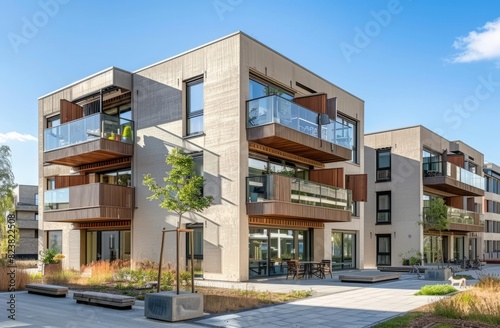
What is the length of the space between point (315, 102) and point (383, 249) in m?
16.8

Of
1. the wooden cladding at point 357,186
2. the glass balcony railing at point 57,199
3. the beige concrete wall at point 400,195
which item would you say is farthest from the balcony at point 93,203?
the beige concrete wall at point 400,195

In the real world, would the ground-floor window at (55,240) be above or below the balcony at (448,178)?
below

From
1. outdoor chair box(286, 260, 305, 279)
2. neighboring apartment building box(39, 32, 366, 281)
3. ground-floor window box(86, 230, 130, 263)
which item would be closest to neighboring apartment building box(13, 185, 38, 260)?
neighboring apartment building box(39, 32, 366, 281)

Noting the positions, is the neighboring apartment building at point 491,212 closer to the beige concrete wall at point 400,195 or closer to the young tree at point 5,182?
the beige concrete wall at point 400,195

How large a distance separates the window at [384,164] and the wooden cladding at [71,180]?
2078 cm

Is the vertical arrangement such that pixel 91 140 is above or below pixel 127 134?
below

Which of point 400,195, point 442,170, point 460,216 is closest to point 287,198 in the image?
point 400,195

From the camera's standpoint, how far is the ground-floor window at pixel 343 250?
2666cm

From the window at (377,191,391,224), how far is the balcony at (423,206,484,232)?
4066mm

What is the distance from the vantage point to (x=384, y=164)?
116 ft

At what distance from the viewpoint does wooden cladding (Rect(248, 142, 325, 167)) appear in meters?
20.6

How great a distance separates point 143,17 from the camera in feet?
50.1

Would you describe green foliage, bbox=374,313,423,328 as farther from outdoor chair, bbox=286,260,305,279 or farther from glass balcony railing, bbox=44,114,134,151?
glass balcony railing, bbox=44,114,134,151

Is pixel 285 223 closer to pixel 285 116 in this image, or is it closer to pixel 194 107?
pixel 285 116
